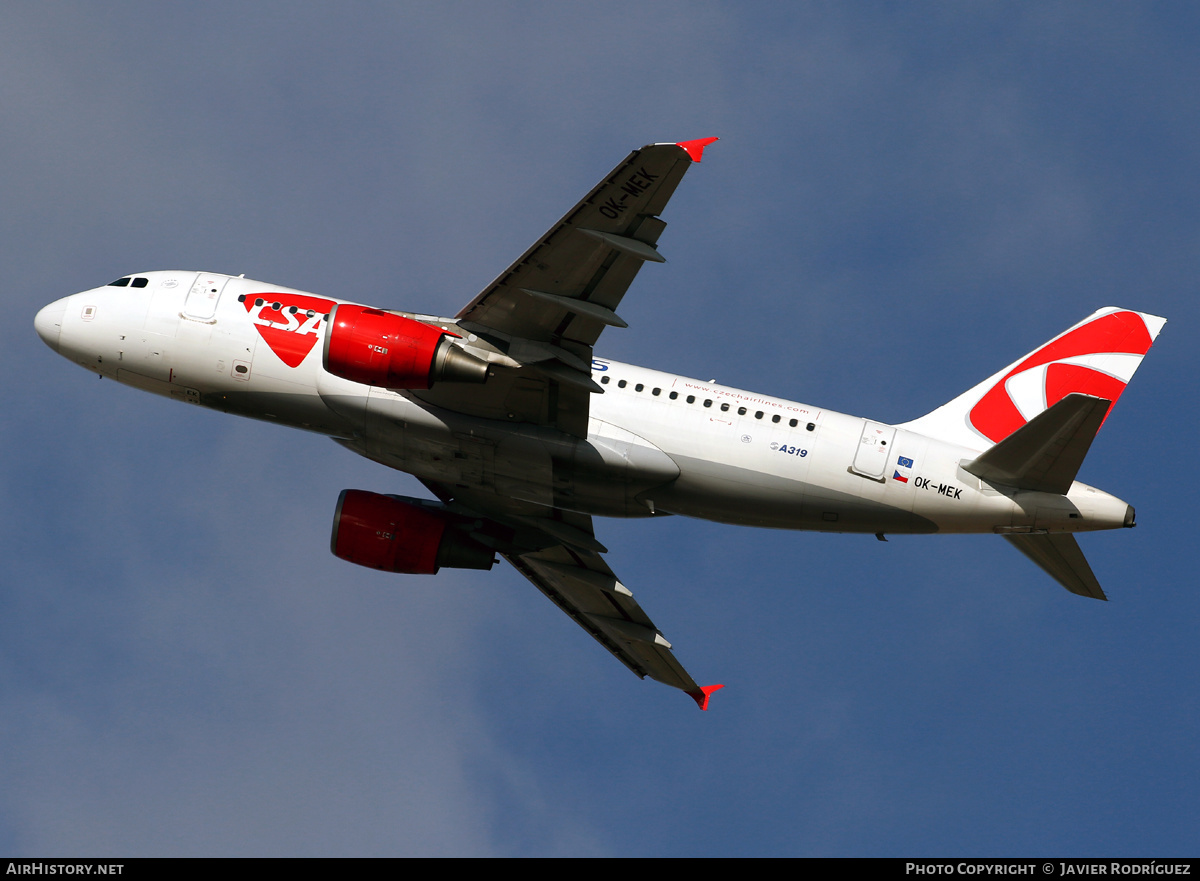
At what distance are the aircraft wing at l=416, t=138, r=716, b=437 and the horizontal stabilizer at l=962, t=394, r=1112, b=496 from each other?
1096 cm

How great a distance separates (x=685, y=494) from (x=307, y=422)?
11.3m

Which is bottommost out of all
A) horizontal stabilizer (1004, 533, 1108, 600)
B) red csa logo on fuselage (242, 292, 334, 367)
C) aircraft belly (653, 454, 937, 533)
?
horizontal stabilizer (1004, 533, 1108, 600)

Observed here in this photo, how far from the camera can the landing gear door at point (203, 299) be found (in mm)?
37312

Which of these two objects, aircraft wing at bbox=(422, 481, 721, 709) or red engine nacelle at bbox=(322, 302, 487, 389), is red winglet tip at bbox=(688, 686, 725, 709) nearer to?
aircraft wing at bbox=(422, 481, 721, 709)

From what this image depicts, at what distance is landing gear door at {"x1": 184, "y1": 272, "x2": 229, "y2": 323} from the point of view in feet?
122

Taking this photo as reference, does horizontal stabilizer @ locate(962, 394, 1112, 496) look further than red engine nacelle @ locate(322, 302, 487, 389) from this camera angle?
No

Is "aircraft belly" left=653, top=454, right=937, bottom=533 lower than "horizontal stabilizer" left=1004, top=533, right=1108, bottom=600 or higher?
higher

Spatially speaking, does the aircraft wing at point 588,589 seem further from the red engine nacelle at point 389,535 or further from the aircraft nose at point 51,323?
the aircraft nose at point 51,323

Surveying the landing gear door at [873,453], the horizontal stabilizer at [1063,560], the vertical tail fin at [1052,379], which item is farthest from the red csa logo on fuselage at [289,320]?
the horizontal stabilizer at [1063,560]

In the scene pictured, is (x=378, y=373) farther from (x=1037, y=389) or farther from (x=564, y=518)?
(x=1037, y=389)

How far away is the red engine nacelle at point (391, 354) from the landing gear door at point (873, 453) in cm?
1068

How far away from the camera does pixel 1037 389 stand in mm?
38531

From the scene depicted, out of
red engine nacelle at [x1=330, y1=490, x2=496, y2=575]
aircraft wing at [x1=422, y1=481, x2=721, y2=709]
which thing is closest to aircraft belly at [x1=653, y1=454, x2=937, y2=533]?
aircraft wing at [x1=422, y1=481, x2=721, y2=709]

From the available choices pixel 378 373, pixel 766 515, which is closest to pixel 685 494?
pixel 766 515
